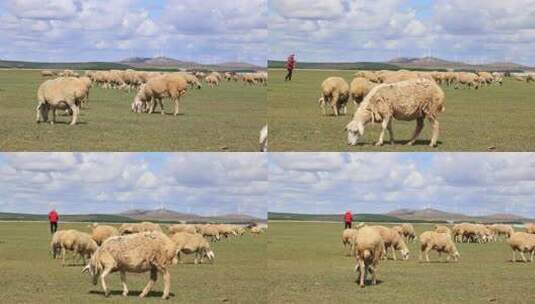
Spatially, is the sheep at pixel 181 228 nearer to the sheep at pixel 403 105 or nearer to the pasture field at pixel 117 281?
the pasture field at pixel 117 281

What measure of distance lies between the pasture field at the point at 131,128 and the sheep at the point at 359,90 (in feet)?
9.13

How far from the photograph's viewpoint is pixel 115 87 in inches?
2031

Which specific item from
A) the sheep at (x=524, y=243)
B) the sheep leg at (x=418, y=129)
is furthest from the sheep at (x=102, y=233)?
the sheep at (x=524, y=243)

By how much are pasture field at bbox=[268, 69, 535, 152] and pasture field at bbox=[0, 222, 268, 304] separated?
3.36 metres

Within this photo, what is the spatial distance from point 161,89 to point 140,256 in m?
16.0

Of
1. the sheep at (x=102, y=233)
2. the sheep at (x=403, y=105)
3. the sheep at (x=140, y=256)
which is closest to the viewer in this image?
the sheep at (x=140, y=256)

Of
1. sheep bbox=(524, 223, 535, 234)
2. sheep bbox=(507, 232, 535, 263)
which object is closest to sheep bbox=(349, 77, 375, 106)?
sheep bbox=(507, 232, 535, 263)

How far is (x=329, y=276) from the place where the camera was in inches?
867

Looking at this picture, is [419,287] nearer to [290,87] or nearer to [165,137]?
[165,137]

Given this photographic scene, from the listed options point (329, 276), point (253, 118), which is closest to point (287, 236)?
point (253, 118)

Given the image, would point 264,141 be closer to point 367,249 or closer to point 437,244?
point 367,249

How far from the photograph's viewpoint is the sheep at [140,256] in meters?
18.5

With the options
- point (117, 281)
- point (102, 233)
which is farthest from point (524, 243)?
point (117, 281)

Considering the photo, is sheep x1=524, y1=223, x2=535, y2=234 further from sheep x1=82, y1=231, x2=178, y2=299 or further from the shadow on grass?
sheep x1=82, y1=231, x2=178, y2=299
